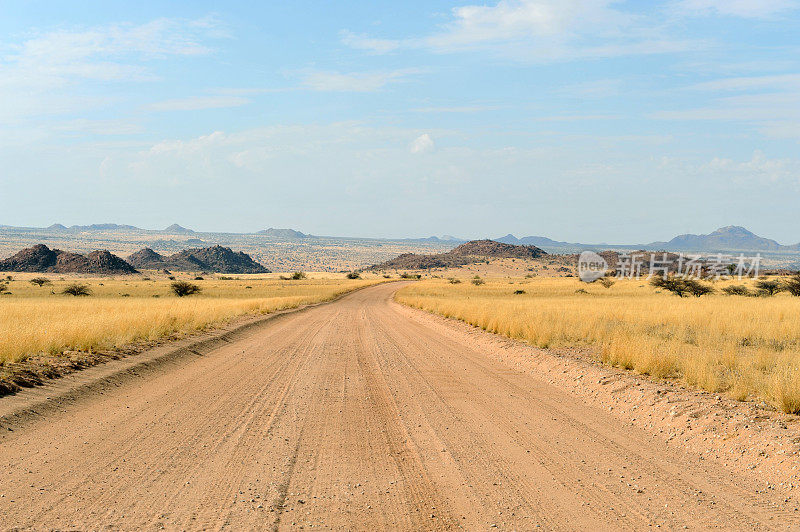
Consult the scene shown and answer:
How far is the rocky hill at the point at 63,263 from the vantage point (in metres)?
127

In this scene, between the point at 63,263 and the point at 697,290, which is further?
the point at 63,263

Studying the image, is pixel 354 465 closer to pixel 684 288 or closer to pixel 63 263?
pixel 684 288

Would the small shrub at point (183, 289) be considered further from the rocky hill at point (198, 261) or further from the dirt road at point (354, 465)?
the rocky hill at point (198, 261)

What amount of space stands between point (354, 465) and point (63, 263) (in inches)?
5872

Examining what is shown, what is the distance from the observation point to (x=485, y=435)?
301 inches

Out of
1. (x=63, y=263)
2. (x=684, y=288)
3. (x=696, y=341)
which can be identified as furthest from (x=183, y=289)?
(x=63, y=263)

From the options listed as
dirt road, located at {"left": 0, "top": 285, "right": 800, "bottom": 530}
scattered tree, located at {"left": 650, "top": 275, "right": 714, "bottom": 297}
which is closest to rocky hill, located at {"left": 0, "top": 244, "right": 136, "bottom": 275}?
scattered tree, located at {"left": 650, "top": 275, "right": 714, "bottom": 297}

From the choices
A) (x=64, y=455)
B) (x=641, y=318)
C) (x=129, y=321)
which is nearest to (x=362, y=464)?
(x=64, y=455)

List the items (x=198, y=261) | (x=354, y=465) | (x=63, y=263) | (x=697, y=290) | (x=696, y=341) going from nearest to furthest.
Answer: (x=354, y=465), (x=696, y=341), (x=697, y=290), (x=63, y=263), (x=198, y=261)

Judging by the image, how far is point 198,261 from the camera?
177000 mm

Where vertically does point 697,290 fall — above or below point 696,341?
above

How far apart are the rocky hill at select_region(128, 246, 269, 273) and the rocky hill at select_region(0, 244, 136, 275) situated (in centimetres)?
2841

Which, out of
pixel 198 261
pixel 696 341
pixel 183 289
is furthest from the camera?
pixel 198 261

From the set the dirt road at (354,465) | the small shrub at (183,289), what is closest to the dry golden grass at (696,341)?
the dirt road at (354,465)
